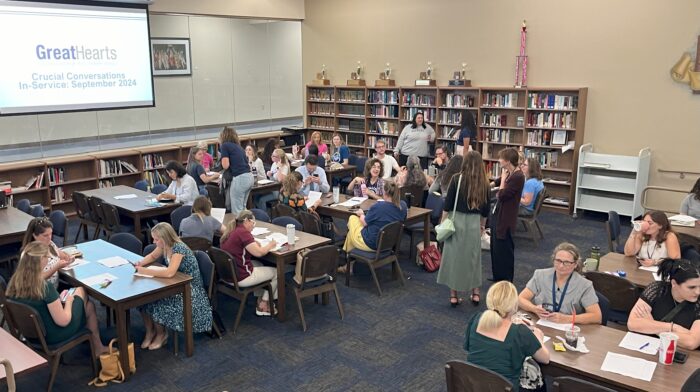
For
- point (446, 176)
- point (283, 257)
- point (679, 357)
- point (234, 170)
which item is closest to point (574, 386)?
point (679, 357)

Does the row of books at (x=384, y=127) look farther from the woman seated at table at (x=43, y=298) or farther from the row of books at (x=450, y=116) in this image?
the woman seated at table at (x=43, y=298)

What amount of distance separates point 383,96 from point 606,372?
10.1 meters

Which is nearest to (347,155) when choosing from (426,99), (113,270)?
(426,99)

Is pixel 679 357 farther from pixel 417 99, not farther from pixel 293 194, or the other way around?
pixel 417 99

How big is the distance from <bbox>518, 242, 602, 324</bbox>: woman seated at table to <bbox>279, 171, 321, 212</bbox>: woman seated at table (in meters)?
3.73

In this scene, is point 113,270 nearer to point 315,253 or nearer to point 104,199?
point 315,253

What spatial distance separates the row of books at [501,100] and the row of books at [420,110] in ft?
3.92

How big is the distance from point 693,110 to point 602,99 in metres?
1.41

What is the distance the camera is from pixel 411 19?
12.2 meters

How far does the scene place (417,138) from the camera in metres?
11.6

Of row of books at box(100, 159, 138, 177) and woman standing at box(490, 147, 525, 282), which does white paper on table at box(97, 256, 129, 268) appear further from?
row of books at box(100, 159, 138, 177)

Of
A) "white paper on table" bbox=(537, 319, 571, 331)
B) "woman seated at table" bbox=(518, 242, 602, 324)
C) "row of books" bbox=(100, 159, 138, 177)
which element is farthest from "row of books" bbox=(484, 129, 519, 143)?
"white paper on table" bbox=(537, 319, 571, 331)

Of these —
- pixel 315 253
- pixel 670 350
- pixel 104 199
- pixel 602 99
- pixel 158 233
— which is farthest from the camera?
pixel 602 99

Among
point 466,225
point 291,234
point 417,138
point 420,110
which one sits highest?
point 420,110
